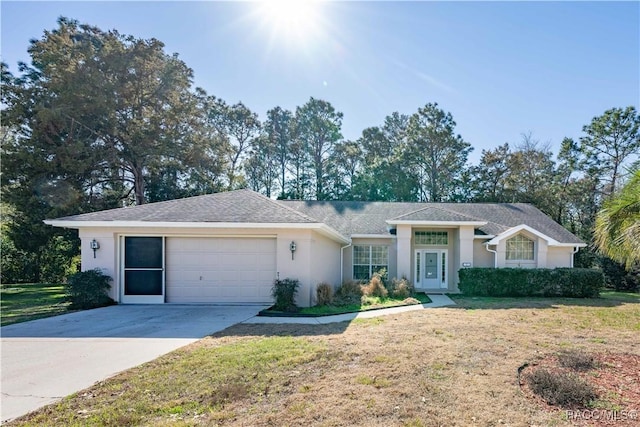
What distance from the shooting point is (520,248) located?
1698 cm

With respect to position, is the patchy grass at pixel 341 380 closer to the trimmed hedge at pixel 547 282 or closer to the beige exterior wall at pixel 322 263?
the beige exterior wall at pixel 322 263

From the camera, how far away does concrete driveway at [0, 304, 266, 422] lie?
16.5ft

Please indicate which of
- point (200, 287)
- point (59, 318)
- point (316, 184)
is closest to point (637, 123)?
point (316, 184)

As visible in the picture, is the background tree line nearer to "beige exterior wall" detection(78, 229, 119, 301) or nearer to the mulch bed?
"beige exterior wall" detection(78, 229, 119, 301)

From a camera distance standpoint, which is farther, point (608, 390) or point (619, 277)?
point (619, 277)

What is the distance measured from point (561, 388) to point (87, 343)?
8.08 meters

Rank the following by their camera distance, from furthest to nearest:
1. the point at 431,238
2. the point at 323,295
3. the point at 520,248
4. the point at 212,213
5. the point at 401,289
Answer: the point at 431,238 < the point at 520,248 < the point at 401,289 < the point at 212,213 < the point at 323,295

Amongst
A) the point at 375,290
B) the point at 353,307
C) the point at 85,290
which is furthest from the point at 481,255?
the point at 85,290

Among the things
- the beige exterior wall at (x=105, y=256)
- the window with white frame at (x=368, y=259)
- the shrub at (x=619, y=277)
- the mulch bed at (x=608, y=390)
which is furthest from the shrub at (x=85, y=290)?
the shrub at (x=619, y=277)

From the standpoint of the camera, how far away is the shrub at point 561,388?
14.2 ft

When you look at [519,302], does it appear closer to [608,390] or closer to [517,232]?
[517,232]

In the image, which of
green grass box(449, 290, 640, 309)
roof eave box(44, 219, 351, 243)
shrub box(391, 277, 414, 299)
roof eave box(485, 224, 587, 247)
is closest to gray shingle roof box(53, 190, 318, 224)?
roof eave box(44, 219, 351, 243)

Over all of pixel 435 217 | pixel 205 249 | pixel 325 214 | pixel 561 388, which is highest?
pixel 325 214

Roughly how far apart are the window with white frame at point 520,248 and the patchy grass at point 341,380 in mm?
8435
